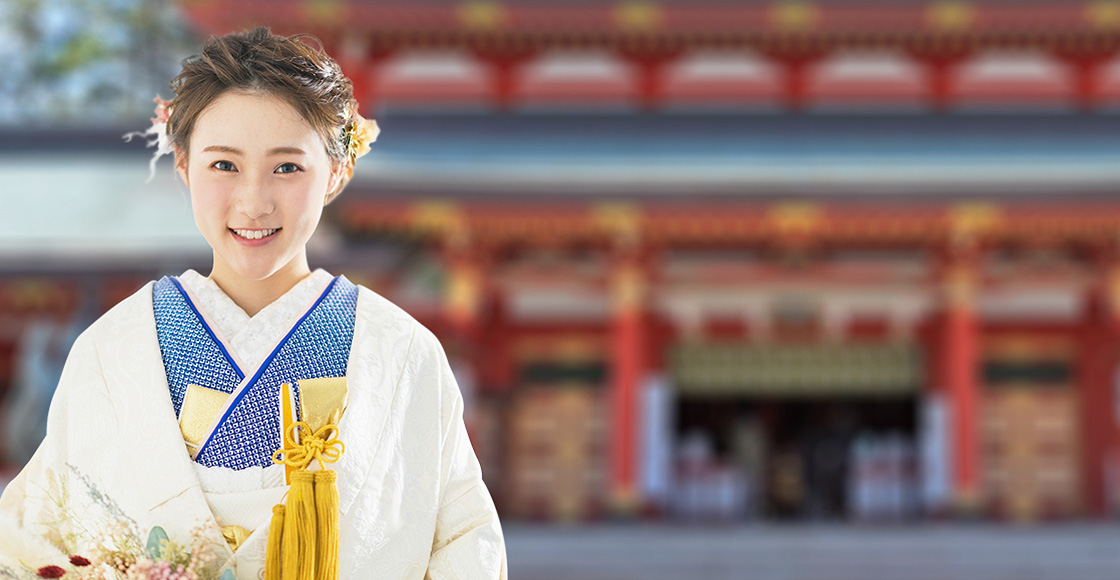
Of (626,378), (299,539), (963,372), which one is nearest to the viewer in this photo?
(299,539)

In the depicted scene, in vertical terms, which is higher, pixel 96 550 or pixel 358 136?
pixel 358 136

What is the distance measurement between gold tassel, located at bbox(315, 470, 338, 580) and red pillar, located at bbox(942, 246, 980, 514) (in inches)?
425

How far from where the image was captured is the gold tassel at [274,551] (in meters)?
1.64

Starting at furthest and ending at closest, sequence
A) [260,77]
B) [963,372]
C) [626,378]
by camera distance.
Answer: [626,378], [963,372], [260,77]

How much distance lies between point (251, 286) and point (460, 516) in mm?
482

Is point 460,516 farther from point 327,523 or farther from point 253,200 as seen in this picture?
point 253,200

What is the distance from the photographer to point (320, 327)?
6.05 feet

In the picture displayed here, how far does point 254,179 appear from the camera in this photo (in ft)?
5.81

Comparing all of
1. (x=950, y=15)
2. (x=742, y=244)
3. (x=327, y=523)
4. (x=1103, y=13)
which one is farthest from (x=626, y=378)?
(x=327, y=523)

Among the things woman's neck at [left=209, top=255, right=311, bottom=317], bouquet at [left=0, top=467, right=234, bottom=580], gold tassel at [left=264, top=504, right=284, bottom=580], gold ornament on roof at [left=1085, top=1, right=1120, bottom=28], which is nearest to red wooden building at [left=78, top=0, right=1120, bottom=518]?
gold ornament on roof at [left=1085, top=1, right=1120, bottom=28]

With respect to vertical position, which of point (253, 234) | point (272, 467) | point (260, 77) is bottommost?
point (272, 467)

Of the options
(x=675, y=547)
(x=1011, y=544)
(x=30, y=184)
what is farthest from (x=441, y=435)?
(x=30, y=184)

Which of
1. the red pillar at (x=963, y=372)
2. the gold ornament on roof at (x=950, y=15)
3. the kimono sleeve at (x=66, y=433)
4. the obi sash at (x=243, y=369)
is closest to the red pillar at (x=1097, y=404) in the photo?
the red pillar at (x=963, y=372)

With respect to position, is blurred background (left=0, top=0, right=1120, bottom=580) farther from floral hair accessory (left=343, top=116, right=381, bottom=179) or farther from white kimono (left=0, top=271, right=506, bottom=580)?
white kimono (left=0, top=271, right=506, bottom=580)
